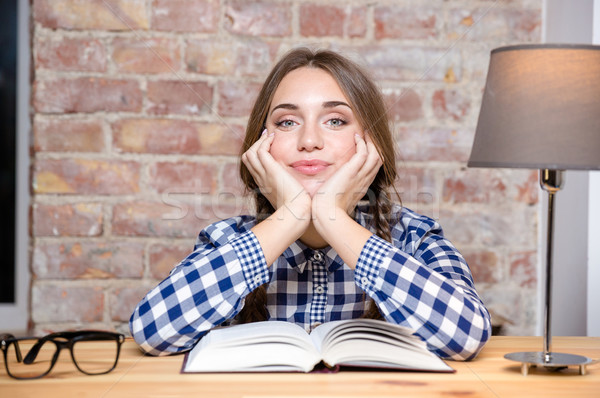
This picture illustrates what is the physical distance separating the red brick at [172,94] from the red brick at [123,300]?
0.45 metres

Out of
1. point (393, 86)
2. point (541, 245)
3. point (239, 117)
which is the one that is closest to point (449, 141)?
point (393, 86)

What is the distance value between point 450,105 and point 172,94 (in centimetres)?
71

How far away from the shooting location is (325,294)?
124cm

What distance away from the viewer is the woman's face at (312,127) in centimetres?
120

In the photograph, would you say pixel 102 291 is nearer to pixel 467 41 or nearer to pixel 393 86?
pixel 393 86

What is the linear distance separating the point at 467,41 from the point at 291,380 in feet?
3.71

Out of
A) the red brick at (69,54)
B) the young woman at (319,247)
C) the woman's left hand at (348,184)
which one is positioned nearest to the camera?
the young woman at (319,247)

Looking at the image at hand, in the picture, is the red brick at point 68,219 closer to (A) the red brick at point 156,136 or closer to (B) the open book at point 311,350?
(A) the red brick at point 156,136

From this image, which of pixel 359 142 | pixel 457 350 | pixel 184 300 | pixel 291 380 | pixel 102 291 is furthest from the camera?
pixel 102 291

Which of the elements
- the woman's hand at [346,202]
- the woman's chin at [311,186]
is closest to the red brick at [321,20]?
the woman's hand at [346,202]

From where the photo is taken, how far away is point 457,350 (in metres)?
0.89

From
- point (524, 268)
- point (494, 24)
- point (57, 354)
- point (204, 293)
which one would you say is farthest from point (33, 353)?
point (494, 24)

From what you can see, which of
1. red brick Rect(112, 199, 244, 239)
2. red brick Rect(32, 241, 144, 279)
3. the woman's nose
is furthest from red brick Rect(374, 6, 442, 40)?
red brick Rect(32, 241, 144, 279)

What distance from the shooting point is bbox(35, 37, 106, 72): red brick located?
4.97 feet
